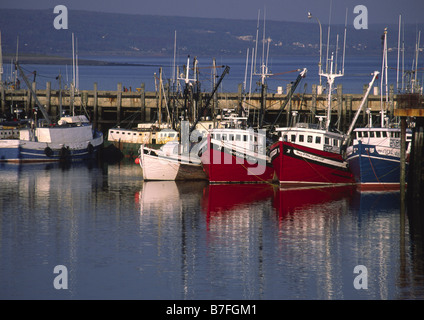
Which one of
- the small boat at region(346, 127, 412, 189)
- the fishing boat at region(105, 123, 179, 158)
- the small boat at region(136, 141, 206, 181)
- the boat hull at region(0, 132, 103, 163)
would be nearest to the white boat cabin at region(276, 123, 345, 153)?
the small boat at region(346, 127, 412, 189)

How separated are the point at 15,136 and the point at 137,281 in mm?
33523

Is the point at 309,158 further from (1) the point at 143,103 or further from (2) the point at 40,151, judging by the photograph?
(1) the point at 143,103

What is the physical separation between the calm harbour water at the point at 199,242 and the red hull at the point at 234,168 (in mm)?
778

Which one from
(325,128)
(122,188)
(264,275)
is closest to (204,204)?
(122,188)

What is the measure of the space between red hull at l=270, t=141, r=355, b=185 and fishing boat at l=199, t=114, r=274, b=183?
3.39 ft

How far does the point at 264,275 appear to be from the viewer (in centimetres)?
3016

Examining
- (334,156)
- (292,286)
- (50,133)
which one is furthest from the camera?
(50,133)

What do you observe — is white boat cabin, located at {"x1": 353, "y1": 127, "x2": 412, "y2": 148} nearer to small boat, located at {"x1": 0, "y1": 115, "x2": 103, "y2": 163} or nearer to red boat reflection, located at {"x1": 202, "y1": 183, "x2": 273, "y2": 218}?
red boat reflection, located at {"x1": 202, "y1": 183, "x2": 273, "y2": 218}

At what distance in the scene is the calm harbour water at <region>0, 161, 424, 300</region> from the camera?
94.5 ft

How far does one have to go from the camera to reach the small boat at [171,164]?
1956 inches

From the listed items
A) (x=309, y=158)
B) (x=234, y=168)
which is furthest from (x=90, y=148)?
(x=309, y=158)

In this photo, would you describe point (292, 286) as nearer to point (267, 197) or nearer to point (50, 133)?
point (267, 197)
